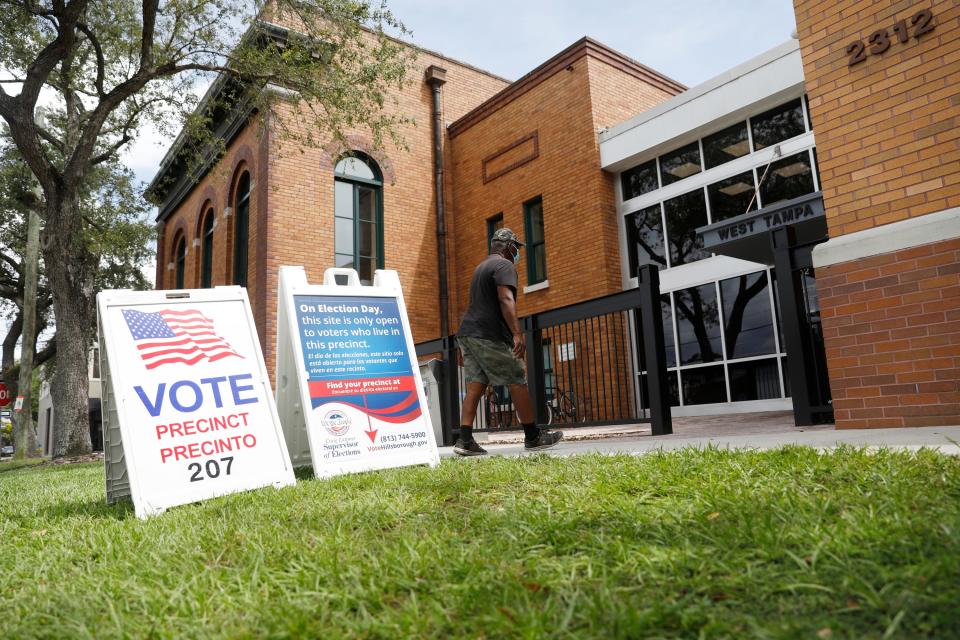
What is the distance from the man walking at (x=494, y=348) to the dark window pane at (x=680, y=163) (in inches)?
320

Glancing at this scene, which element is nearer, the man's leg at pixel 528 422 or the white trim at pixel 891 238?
the white trim at pixel 891 238

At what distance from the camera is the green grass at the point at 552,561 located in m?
1.65

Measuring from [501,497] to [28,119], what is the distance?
39.4 ft

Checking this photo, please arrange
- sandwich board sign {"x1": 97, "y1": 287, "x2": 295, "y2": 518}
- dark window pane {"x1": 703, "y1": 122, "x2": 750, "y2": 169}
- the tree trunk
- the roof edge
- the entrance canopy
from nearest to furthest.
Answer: sandwich board sign {"x1": 97, "y1": 287, "x2": 295, "y2": 518} → the entrance canopy → dark window pane {"x1": 703, "y1": 122, "x2": 750, "y2": 169} → the tree trunk → the roof edge

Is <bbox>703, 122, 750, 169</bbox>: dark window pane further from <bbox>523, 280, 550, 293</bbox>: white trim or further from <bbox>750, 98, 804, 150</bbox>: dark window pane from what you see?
<bbox>523, 280, 550, 293</bbox>: white trim

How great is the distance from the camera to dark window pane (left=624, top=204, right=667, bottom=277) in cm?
1315

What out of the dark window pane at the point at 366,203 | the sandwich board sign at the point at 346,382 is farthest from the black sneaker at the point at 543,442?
the dark window pane at the point at 366,203

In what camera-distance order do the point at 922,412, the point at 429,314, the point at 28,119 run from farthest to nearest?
1. the point at 429,314
2. the point at 28,119
3. the point at 922,412

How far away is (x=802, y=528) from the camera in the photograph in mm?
2104

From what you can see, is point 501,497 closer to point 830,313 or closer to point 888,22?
point 830,313

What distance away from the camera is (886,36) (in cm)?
515

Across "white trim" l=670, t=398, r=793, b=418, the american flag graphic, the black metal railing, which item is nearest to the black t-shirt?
the black metal railing

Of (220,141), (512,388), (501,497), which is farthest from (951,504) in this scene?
(220,141)

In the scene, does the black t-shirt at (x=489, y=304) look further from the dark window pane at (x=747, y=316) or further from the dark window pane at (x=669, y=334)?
the dark window pane at (x=669, y=334)
